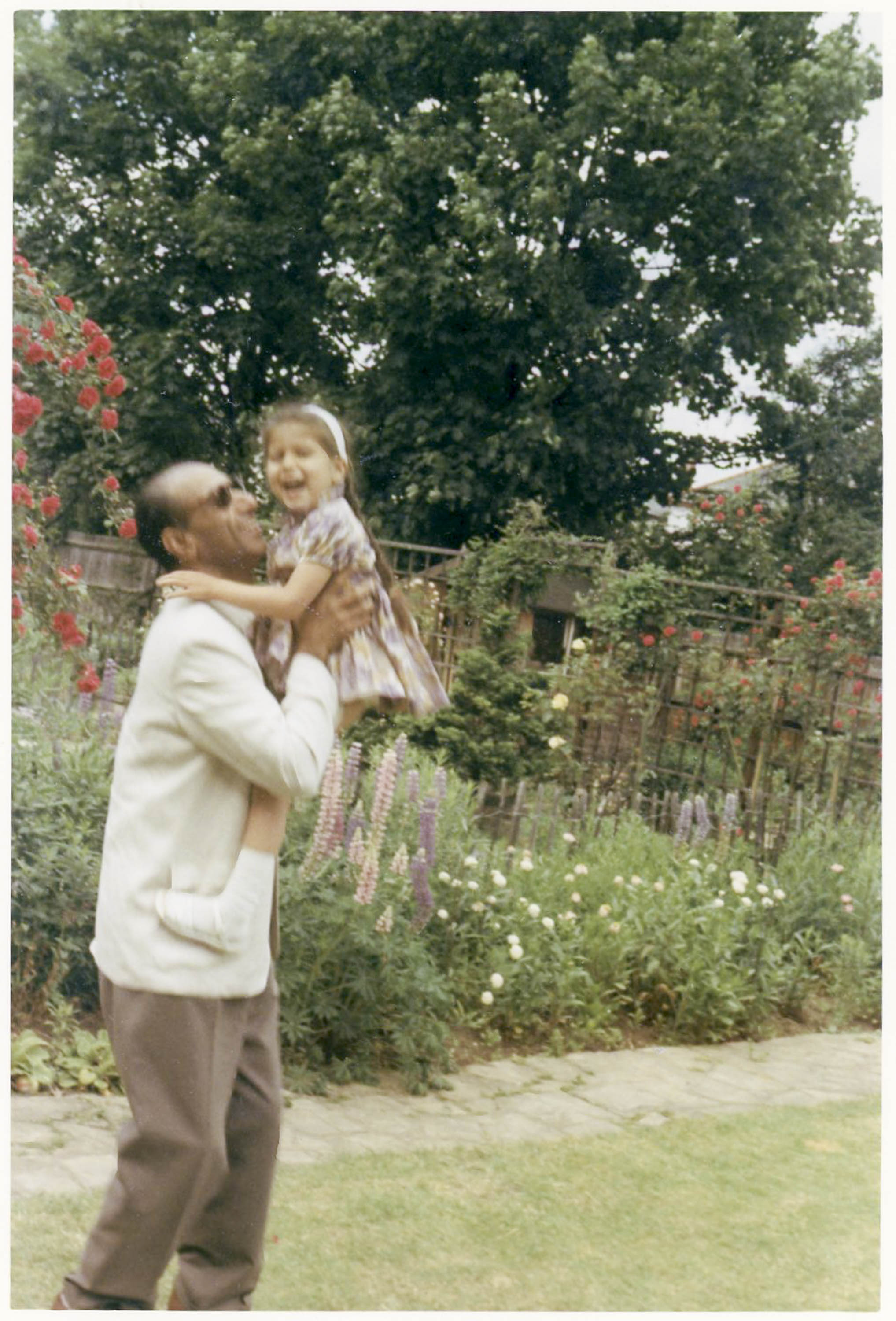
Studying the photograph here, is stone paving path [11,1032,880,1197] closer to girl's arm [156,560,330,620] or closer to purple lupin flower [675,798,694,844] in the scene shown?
purple lupin flower [675,798,694,844]

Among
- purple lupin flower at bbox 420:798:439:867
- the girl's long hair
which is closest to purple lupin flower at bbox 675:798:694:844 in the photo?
purple lupin flower at bbox 420:798:439:867

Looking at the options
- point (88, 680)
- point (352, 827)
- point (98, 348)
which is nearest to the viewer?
point (98, 348)

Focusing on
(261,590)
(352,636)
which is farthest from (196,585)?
(352,636)

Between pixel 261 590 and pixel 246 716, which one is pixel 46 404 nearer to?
pixel 261 590

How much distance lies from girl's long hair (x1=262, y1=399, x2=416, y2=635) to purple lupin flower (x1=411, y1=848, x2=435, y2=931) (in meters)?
1.12

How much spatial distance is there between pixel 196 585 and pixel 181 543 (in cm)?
16

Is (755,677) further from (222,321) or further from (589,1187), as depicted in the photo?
(222,321)

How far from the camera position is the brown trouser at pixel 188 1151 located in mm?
2346

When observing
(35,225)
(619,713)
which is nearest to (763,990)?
(619,713)

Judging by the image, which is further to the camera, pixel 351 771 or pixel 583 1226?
pixel 351 771

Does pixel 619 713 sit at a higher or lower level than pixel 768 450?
lower

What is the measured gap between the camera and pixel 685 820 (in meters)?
Answer: 4.06

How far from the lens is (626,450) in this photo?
348 centimetres

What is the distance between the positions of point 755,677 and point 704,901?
31.1 inches
